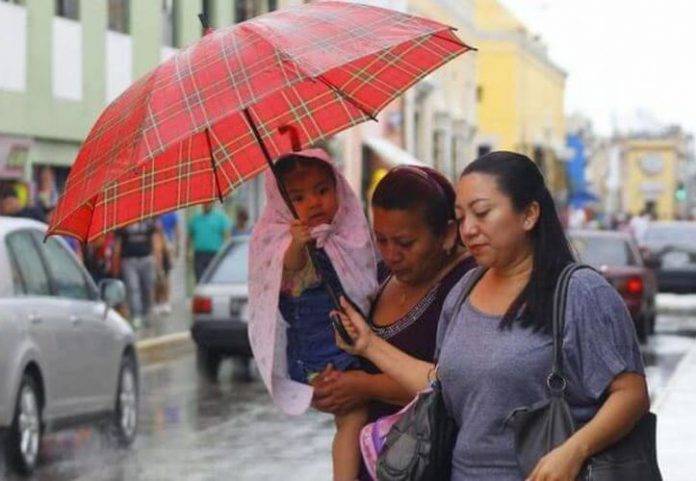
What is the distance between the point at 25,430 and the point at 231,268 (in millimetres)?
8584

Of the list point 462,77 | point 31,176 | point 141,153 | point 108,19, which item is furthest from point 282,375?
point 462,77

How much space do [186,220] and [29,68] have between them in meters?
7.00

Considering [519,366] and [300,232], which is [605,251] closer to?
[300,232]

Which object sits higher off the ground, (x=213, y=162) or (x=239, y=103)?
(x=239, y=103)

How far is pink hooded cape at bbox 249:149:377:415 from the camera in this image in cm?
533

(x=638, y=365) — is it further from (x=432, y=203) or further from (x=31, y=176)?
(x=31, y=176)

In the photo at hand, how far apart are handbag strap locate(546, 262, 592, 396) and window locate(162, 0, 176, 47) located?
3129 centimetres

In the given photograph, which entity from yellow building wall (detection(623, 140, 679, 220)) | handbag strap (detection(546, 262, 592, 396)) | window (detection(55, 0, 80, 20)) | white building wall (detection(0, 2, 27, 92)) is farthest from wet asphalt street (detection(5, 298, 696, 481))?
yellow building wall (detection(623, 140, 679, 220))

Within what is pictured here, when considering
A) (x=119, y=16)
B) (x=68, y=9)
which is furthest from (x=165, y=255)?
(x=119, y=16)

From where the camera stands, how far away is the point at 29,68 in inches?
1144

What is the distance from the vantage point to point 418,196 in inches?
203

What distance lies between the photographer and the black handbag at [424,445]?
4.66m

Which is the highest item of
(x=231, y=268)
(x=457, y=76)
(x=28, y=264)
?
(x=28, y=264)

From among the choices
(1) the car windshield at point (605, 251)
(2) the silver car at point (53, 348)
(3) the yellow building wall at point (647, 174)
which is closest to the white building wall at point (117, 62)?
(1) the car windshield at point (605, 251)
